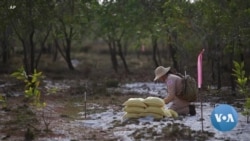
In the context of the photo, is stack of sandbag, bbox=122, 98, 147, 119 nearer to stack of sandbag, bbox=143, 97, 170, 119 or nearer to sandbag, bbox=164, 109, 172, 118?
stack of sandbag, bbox=143, 97, 170, 119

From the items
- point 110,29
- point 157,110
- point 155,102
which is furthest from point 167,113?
point 110,29

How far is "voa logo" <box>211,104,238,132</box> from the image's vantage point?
29.4ft

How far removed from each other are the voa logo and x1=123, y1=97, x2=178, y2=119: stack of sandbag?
213 cm

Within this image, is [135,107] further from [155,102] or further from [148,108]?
[155,102]

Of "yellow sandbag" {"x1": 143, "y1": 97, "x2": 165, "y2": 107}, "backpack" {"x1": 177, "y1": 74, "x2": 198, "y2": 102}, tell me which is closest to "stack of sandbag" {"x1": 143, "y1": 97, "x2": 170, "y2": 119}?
"yellow sandbag" {"x1": 143, "y1": 97, "x2": 165, "y2": 107}

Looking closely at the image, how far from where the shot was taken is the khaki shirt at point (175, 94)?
11.2m

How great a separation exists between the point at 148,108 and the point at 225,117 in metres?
2.54

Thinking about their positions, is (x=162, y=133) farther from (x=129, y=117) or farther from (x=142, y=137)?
(x=129, y=117)

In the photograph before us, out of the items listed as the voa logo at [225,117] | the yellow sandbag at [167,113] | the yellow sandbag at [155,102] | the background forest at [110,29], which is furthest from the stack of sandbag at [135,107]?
the voa logo at [225,117]

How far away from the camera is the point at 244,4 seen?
15234 mm

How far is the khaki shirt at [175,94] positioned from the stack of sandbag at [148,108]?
0.32m

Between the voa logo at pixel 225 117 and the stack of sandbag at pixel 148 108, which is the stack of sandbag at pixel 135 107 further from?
the voa logo at pixel 225 117

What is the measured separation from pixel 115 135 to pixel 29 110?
14.3 feet

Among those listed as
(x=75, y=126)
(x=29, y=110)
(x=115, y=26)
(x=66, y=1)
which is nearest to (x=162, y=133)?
(x=75, y=126)
